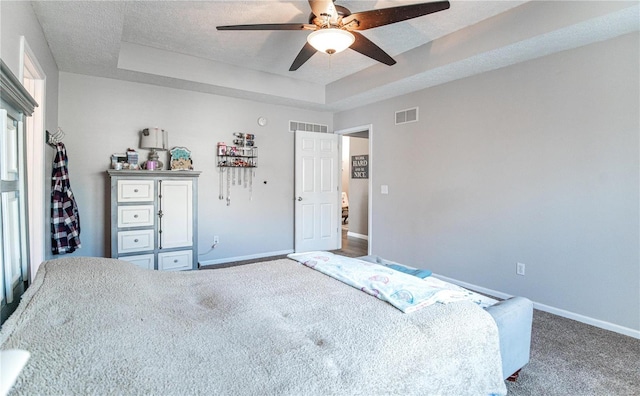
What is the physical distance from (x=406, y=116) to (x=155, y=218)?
3447mm

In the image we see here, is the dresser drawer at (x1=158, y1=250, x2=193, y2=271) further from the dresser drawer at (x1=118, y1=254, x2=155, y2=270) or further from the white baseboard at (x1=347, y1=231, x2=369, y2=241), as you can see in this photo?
the white baseboard at (x1=347, y1=231, x2=369, y2=241)

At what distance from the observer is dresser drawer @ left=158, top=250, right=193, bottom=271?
375 cm

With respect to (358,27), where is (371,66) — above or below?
above

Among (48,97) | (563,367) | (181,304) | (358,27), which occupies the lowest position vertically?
(563,367)

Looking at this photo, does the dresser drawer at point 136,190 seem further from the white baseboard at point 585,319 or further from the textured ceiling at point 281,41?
the white baseboard at point 585,319

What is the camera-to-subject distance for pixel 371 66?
4195 millimetres

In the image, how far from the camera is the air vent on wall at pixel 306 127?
17.2 feet

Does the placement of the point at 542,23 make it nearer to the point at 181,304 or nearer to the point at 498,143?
the point at 498,143

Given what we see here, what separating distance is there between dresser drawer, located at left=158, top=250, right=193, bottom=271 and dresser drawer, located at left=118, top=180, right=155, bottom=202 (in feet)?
2.26

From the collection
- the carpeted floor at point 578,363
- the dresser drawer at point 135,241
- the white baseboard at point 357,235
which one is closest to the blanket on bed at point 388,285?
the carpeted floor at point 578,363

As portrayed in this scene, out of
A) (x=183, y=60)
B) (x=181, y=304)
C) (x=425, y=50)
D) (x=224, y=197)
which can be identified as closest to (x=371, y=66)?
(x=425, y=50)

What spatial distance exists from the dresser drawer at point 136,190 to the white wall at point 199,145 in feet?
1.72

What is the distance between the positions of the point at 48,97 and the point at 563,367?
4.74m

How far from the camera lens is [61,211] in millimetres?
3219
